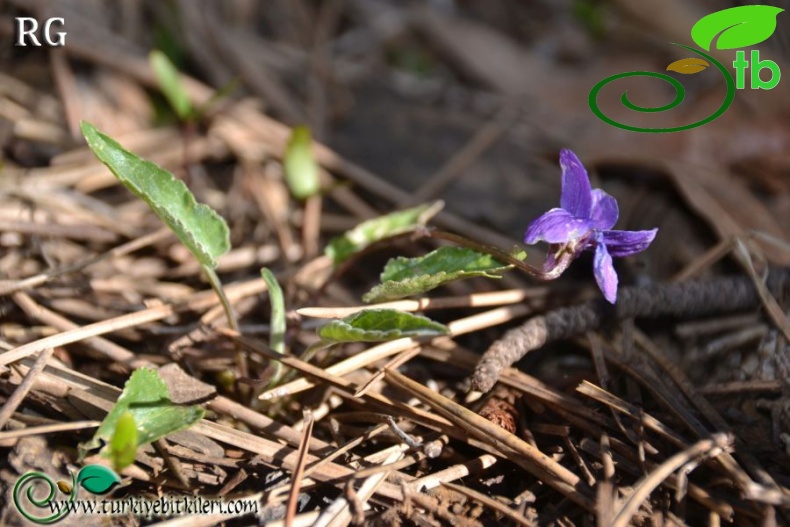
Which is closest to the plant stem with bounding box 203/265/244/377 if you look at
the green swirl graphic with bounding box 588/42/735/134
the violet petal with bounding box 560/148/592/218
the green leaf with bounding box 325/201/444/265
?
the green leaf with bounding box 325/201/444/265

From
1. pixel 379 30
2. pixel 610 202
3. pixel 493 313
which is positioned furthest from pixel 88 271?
pixel 379 30

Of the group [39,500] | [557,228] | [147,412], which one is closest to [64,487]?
[39,500]

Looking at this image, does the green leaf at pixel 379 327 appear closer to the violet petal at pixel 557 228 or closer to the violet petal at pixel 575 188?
the violet petal at pixel 557 228

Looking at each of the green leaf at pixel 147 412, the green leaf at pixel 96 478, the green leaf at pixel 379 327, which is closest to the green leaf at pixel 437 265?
the green leaf at pixel 379 327

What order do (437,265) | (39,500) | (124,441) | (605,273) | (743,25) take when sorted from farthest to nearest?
(743,25) < (437,265) < (605,273) < (39,500) < (124,441)

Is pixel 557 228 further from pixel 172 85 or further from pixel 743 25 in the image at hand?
pixel 172 85

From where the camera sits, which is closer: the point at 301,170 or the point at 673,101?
the point at 301,170
